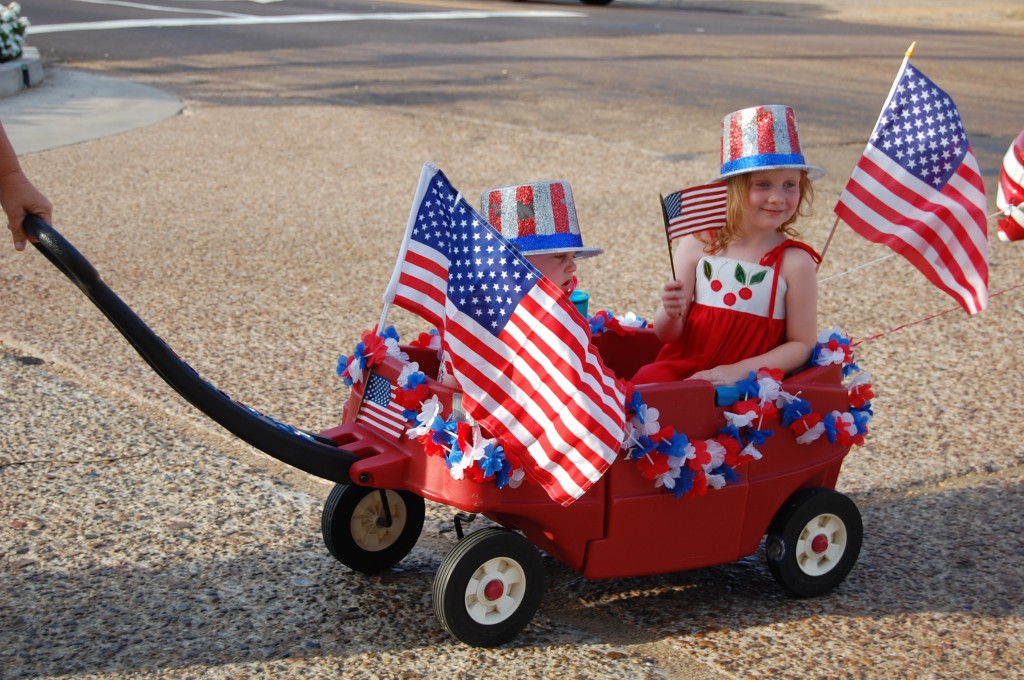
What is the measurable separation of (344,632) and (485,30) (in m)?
13.6

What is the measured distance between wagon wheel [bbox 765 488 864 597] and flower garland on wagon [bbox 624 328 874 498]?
17 centimetres

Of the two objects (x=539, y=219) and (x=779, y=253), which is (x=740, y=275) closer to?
(x=779, y=253)

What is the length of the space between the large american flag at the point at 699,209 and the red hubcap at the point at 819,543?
90 centimetres

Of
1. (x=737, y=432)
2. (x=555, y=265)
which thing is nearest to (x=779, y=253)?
(x=737, y=432)

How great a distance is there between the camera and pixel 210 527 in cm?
346

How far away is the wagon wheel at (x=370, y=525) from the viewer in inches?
125

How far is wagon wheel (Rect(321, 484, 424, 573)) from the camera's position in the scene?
3174 millimetres

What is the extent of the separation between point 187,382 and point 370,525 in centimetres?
78

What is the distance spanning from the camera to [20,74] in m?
10.5

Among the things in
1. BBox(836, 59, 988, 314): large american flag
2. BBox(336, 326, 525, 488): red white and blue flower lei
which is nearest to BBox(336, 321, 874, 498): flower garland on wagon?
BBox(336, 326, 525, 488): red white and blue flower lei

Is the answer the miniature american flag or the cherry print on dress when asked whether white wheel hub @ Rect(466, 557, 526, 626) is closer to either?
the miniature american flag

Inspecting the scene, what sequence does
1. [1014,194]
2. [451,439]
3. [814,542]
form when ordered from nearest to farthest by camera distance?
[451,439]
[814,542]
[1014,194]

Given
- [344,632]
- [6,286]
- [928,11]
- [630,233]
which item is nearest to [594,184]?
[630,233]

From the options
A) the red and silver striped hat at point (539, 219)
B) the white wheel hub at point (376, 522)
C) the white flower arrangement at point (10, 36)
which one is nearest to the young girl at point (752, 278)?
the red and silver striped hat at point (539, 219)
